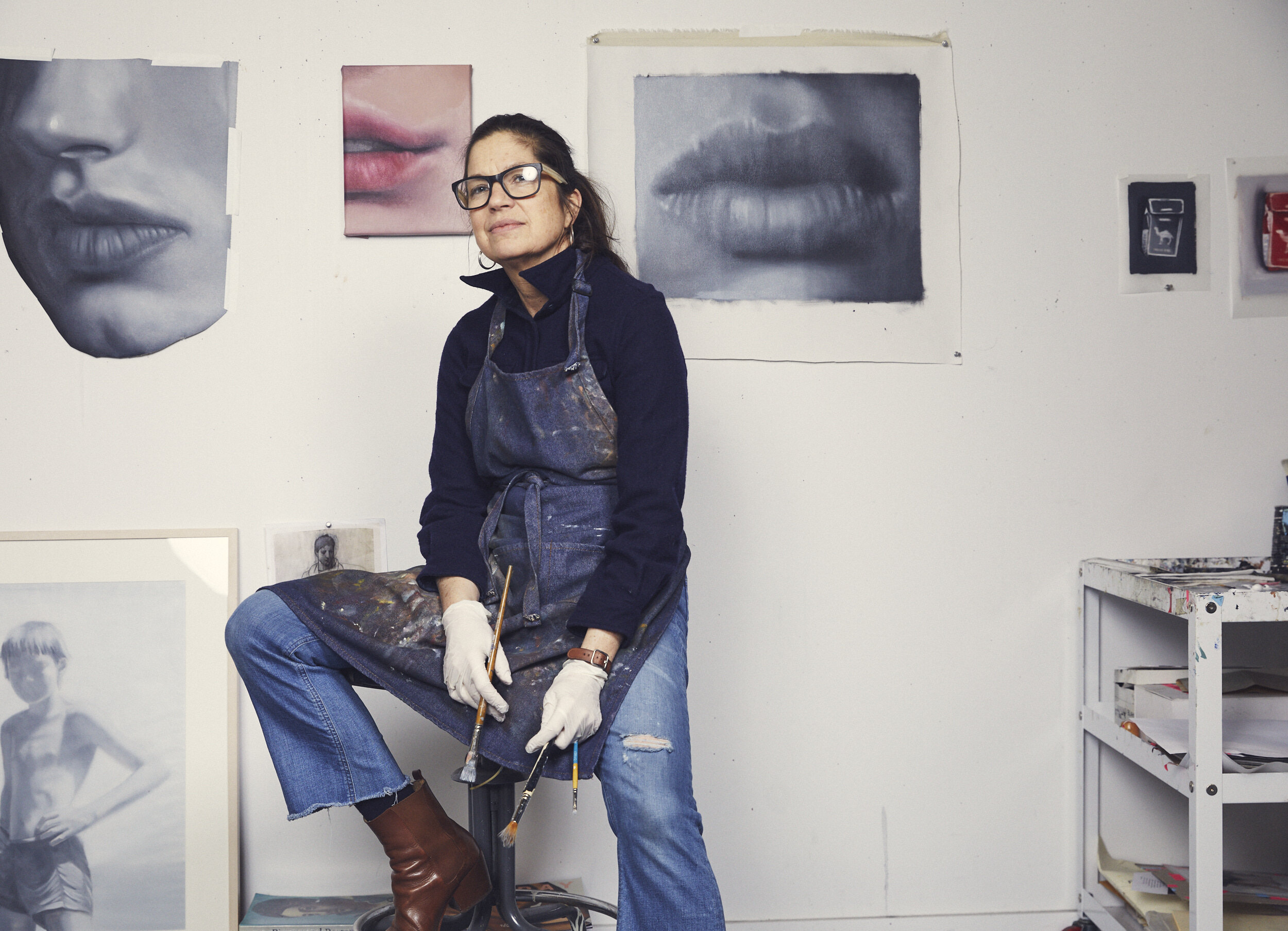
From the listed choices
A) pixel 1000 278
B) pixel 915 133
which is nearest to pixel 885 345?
pixel 1000 278

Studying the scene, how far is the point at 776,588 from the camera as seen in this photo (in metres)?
1.78

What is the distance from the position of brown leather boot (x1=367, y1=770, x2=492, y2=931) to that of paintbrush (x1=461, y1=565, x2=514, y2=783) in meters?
0.10

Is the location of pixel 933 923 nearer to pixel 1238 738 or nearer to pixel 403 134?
pixel 1238 738

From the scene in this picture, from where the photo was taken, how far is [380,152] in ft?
5.65

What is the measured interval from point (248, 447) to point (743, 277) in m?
1.00

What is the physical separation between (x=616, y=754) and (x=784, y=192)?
1.13 meters

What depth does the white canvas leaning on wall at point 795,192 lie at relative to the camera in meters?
1.74

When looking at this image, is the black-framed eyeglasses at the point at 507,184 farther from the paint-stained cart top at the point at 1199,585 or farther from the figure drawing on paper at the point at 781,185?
the paint-stained cart top at the point at 1199,585

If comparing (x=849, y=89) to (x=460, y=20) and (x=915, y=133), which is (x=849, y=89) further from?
(x=460, y=20)

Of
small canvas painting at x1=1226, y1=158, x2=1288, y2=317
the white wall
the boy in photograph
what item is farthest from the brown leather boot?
small canvas painting at x1=1226, y1=158, x2=1288, y2=317

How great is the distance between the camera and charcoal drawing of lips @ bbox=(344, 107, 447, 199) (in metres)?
1.72

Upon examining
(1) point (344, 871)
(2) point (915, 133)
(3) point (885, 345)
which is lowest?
(1) point (344, 871)

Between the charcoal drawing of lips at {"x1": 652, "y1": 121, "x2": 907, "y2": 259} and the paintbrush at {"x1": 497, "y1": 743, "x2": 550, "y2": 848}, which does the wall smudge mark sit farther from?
the charcoal drawing of lips at {"x1": 652, "y1": 121, "x2": 907, "y2": 259}

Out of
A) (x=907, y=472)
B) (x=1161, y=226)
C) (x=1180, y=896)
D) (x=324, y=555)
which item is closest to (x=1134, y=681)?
(x=1180, y=896)
